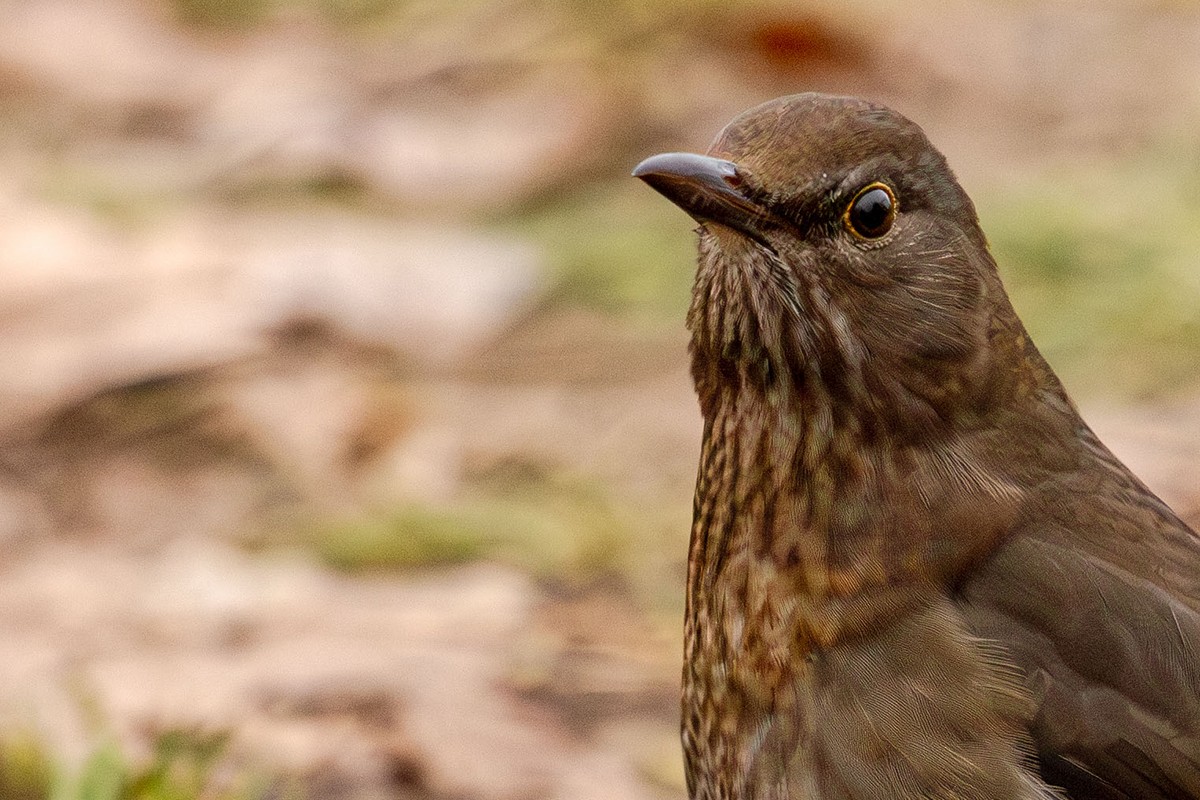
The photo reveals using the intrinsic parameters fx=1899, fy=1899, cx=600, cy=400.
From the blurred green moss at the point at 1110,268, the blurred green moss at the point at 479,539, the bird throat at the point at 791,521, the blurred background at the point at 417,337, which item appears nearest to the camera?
the bird throat at the point at 791,521

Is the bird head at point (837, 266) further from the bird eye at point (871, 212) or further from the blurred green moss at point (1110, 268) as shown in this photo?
the blurred green moss at point (1110, 268)

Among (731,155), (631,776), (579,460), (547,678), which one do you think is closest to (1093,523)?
(731,155)

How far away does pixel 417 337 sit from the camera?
6.68 metres

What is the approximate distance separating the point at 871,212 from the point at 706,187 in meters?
0.28

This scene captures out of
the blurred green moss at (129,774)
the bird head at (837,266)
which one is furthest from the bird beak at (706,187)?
the blurred green moss at (129,774)

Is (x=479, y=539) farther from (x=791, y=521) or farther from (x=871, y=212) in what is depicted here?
(x=871, y=212)

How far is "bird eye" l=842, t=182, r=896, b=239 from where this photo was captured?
300 cm

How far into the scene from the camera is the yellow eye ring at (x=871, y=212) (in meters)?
3.00

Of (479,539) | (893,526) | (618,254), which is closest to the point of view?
(893,526)

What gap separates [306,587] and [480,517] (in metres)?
0.61

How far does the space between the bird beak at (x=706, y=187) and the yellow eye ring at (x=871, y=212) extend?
147 millimetres

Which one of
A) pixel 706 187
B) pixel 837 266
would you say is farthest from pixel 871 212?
pixel 706 187

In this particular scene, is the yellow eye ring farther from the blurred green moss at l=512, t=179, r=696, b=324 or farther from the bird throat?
the blurred green moss at l=512, t=179, r=696, b=324

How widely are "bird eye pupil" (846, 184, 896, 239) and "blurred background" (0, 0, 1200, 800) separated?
1497 millimetres
